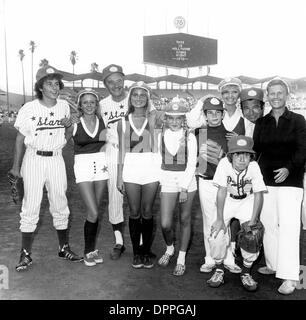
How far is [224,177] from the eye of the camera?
4141mm

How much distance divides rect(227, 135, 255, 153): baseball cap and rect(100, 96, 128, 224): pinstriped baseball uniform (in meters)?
1.69

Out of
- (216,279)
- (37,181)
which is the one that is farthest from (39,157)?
(216,279)

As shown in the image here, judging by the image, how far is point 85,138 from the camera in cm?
463

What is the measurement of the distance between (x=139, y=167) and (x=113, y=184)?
77 cm

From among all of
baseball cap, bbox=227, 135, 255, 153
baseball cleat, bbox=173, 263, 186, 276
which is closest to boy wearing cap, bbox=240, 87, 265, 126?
baseball cap, bbox=227, 135, 255, 153

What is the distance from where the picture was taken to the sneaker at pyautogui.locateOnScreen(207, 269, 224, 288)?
4.14m

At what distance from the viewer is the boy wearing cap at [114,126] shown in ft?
16.9

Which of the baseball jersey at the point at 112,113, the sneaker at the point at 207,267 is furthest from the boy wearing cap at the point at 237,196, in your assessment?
the baseball jersey at the point at 112,113

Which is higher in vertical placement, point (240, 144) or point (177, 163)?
point (240, 144)

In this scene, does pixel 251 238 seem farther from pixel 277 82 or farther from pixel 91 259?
pixel 91 259

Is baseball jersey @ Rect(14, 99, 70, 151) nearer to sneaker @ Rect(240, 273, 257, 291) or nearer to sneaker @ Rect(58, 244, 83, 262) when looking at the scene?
sneaker @ Rect(58, 244, 83, 262)

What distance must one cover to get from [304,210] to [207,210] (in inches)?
44.2
